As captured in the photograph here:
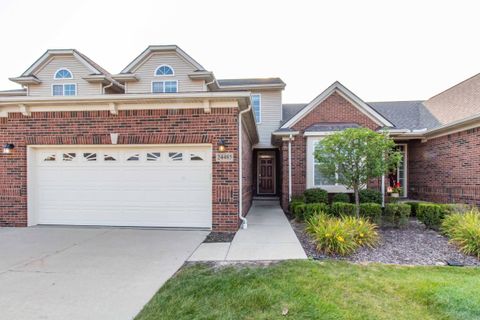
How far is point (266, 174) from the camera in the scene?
50.6 ft

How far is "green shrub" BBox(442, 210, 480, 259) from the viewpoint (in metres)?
5.05

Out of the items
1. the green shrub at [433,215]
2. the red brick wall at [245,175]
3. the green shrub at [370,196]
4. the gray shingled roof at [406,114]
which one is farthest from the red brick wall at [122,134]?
the gray shingled roof at [406,114]

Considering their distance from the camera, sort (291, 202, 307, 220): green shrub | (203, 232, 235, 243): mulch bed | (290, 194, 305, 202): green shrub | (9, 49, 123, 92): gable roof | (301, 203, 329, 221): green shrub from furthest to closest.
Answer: (9, 49, 123, 92): gable roof
(290, 194, 305, 202): green shrub
(291, 202, 307, 220): green shrub
(301, 203, 329, 221): green shrub
(203, 232, 235, 243): mulch bed

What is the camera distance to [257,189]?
1538 cm

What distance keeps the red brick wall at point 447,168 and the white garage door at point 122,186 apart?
8842 mm

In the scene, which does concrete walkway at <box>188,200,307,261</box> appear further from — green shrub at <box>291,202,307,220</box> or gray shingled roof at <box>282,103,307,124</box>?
gray shingled roof at <box>282,103,307,124</box>

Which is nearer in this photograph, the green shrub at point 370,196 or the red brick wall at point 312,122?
the green shrub at point 370,196

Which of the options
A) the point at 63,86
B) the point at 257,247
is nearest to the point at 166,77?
the point at 63,86

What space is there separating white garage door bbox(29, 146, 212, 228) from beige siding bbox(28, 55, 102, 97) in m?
6.96

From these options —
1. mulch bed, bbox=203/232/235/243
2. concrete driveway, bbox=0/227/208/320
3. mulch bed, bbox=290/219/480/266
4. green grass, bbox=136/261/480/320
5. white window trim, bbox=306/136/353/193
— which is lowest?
mulch bed, bbox=290/219/480/266

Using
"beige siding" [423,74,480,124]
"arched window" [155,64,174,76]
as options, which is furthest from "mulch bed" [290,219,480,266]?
"arched window" [155,64,174,76]

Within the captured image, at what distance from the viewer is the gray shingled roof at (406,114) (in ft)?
37.6

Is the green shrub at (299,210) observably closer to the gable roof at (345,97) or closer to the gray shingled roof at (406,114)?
the gable roof at (345,97)

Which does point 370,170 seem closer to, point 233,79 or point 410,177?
point 410,177
